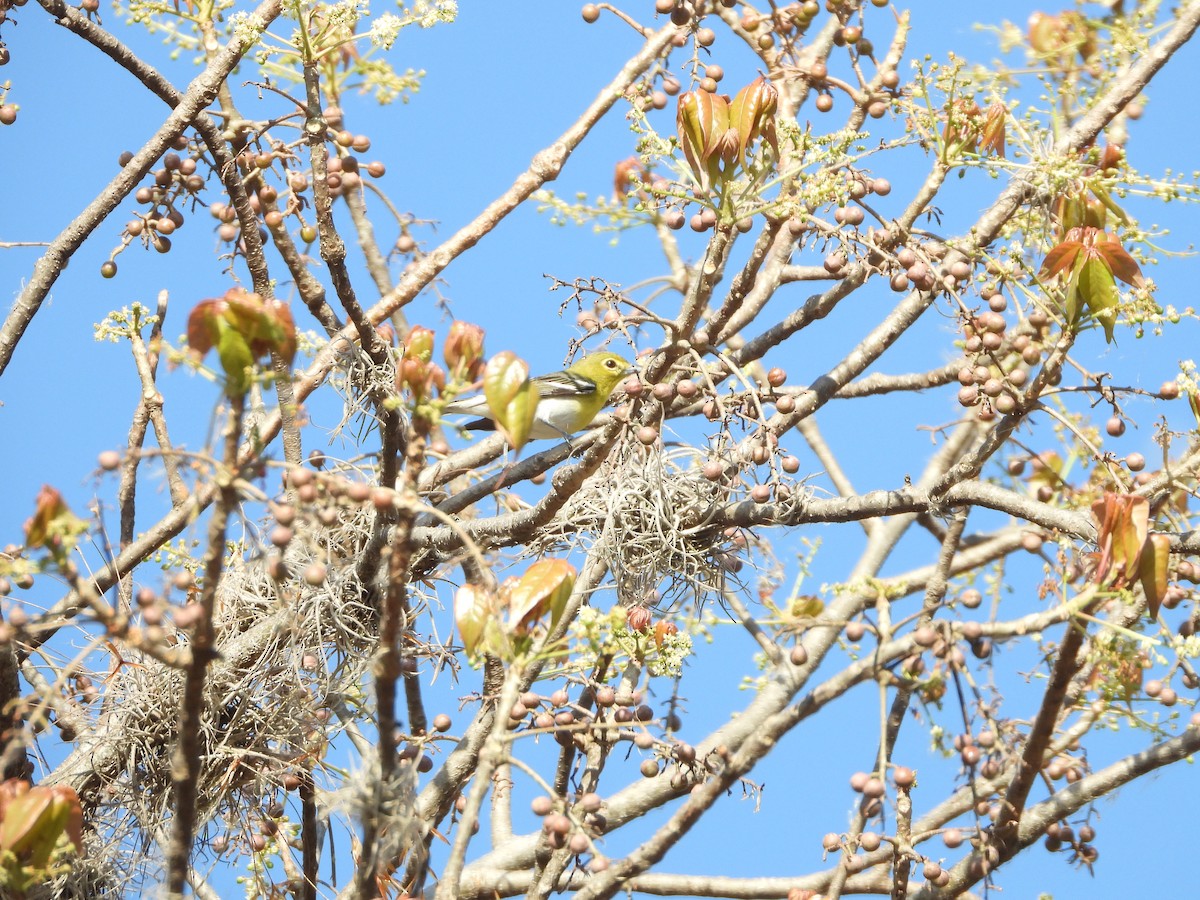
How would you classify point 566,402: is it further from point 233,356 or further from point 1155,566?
point 233,356

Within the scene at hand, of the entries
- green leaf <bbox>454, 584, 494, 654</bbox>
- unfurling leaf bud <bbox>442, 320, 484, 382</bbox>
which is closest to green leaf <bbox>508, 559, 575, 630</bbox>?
green leaf <bbox>454, 584, 494, 654</bbox>

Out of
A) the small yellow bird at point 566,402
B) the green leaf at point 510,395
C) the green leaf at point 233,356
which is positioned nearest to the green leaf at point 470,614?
the green leaf at point 510,395

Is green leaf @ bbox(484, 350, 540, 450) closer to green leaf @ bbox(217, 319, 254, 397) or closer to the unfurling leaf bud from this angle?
the unfurling leaf bud

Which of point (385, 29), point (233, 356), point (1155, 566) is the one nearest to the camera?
point (233, 356)

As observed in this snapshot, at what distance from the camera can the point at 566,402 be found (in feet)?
19.5

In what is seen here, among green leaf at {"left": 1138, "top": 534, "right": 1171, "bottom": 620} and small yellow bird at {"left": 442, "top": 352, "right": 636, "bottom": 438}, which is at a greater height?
small yellow bird at {"left": 442, "top": 352, "right": 636, "bottom": 438}

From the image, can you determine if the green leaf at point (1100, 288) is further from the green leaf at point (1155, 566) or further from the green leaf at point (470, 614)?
the green leaf at point (470, 614)

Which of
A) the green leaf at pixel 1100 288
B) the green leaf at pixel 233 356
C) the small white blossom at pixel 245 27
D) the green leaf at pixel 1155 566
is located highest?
the small white blossom at pixel 245 27

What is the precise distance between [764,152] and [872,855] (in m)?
2.03

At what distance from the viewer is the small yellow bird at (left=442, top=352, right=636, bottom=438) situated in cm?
590

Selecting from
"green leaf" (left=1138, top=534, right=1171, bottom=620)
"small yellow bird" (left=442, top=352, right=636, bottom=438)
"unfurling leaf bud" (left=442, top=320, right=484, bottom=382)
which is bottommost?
"unfurling leaf bud" (left=442, top=320, right=484, bottom=382)

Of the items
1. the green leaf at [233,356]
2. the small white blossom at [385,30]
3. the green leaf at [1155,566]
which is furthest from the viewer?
the small white blossom at [385,30]

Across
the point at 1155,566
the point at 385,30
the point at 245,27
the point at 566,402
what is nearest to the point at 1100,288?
the point at 1155,566

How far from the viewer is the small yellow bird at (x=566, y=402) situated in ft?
19.4
